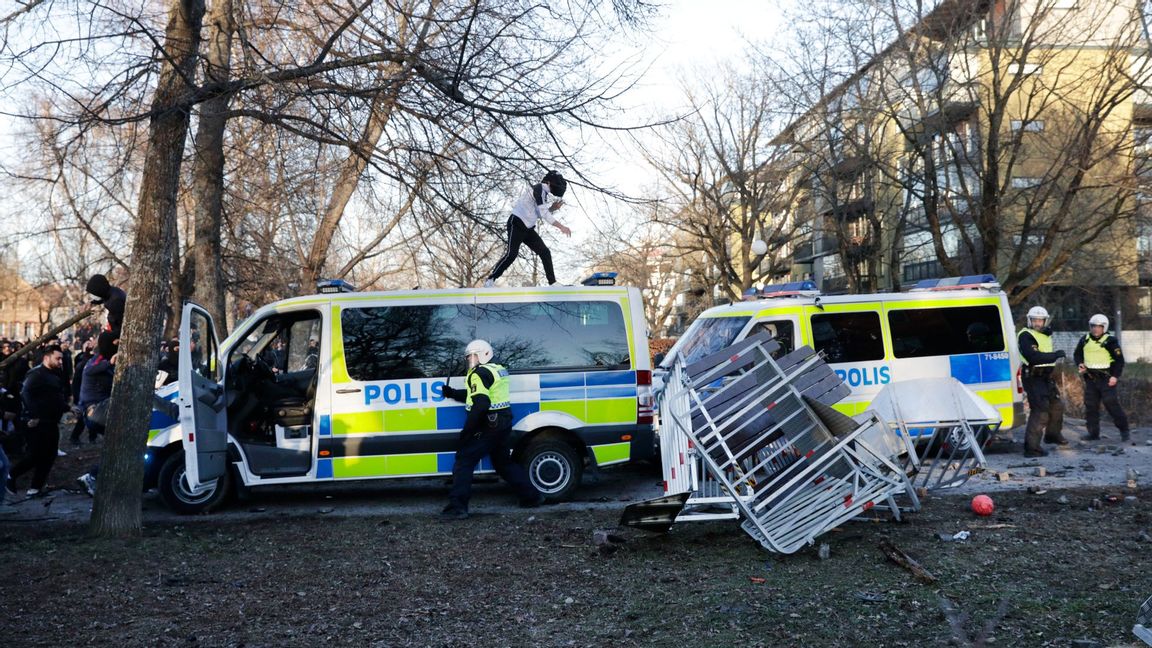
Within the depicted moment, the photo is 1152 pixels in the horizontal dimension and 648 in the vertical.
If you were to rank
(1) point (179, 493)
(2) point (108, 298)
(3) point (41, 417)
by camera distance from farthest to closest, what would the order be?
(3) point (41, 417) < (2) point (108, 298) < (1) point (179, 493)

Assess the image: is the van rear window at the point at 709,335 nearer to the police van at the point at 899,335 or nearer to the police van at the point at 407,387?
the police van at the point at 899,335

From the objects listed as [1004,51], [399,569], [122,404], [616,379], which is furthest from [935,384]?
[1004,51]

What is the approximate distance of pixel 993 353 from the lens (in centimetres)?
1141

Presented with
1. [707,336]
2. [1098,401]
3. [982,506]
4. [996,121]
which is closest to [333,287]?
[707,336]

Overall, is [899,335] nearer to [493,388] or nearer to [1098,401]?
[1098,401]

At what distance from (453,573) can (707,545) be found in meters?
1.95

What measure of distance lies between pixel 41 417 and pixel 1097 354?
13.0 metres

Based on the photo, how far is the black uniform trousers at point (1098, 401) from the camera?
12.5 meters

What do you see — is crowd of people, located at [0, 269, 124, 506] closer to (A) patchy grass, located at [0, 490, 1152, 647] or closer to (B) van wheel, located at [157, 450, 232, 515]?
(B) van wheel, located at [157, 450, 232, 515]

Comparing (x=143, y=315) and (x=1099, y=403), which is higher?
(x=143, y=315)

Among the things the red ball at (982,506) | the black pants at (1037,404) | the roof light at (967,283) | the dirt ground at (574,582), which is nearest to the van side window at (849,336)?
the roof light at (967,283)

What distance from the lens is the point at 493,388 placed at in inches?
336

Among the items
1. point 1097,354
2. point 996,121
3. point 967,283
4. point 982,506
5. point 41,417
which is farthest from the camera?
point 996,121

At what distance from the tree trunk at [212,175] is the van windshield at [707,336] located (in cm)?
547
